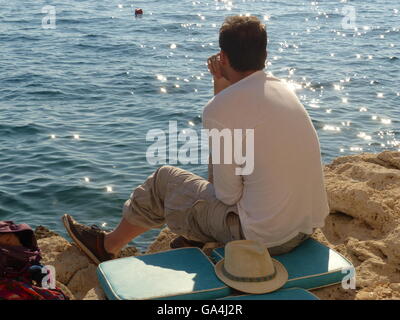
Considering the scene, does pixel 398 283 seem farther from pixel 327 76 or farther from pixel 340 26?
pixel 340 26

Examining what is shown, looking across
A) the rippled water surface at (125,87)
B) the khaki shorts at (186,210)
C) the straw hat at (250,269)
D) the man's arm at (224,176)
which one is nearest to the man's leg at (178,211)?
the khaki shorts at (186,210)

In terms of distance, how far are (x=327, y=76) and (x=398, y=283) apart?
9770 mm

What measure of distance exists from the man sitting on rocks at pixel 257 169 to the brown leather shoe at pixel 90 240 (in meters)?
0.78

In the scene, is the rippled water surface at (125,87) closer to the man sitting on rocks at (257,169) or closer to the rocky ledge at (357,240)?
the rocky ledge at (357,240)

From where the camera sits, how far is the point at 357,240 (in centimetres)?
493

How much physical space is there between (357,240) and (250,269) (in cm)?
A: 145

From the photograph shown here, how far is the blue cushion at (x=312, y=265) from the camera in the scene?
13.0 ft

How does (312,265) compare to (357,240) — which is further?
(357,240)

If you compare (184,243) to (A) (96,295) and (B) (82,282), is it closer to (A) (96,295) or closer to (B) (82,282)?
(A) (96,295)

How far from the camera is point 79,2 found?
22828mm

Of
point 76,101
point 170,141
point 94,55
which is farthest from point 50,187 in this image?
point 94,55

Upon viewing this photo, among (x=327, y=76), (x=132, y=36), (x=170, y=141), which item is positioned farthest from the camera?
(x=132, y=36)

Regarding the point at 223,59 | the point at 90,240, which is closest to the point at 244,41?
the point at 223,59

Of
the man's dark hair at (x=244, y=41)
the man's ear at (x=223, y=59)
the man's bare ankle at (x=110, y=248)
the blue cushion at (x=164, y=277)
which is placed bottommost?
the man's bare ankle at (x=110, y=248)
